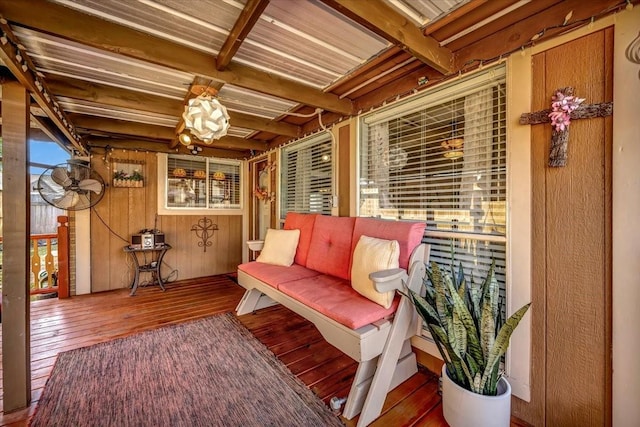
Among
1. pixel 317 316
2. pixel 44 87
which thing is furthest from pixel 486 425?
pixel 44 87

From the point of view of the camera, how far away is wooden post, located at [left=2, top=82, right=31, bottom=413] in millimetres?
1601

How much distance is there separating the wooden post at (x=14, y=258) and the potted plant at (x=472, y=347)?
2469 mm

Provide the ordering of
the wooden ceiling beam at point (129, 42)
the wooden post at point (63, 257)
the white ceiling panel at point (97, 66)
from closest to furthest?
1. the wooden ceiling beam at point (129, 42)
2. the white ceiling panel at point (97, 66)
3. the wooden post at point (63, 257)

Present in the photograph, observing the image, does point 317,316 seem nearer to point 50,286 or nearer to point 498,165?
point 498,165

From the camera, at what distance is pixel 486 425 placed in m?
1.30

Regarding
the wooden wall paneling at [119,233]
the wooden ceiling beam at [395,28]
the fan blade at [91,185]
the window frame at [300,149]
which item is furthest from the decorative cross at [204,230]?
the wooden ceiling beam at [395,28]

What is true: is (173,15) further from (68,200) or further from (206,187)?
(206,187)

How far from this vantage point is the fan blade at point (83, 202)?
11.8 ft

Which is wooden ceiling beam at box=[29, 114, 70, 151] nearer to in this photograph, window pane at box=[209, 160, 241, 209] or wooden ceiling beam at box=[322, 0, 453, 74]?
window pane at box=[209, 160, 241, 209]

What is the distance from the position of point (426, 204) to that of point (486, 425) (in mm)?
1371

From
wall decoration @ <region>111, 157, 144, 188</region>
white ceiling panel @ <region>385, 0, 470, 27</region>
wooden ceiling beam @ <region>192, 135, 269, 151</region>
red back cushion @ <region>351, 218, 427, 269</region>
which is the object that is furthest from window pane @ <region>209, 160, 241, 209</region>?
white ceiling panel @ <region>385, 0, 470, 27</region>

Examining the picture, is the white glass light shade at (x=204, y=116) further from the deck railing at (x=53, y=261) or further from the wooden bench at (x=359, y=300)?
the deck railing at (x=53, y=261)

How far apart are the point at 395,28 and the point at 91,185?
14.1 ft

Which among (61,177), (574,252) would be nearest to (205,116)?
(574,252)
